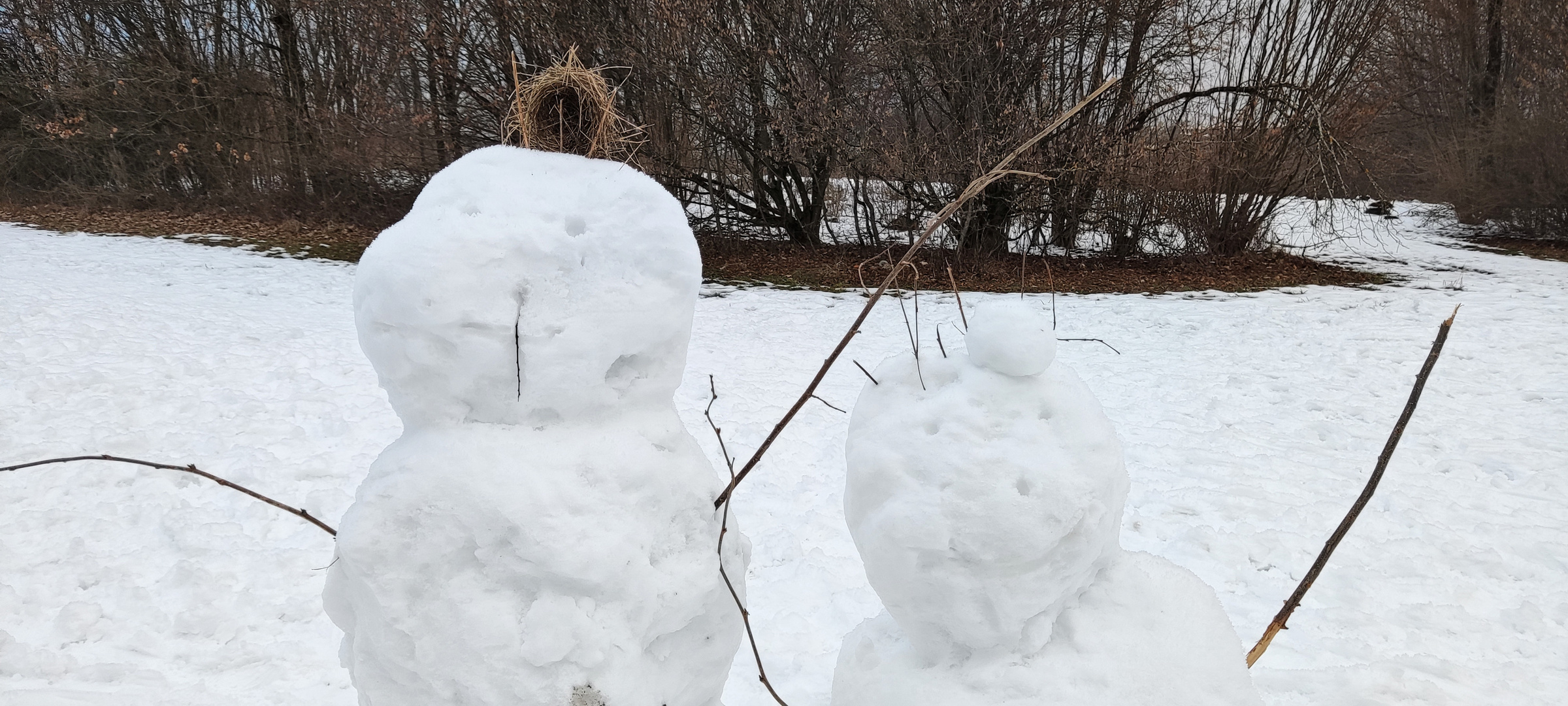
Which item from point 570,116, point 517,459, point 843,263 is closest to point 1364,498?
point 517,459

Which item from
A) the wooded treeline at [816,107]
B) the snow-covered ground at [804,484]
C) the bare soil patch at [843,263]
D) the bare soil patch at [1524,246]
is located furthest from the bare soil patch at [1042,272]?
the bare soil patch at [1524,246]

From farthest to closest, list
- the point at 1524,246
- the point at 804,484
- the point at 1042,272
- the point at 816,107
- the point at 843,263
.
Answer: the point at 1524,246
the point at 843,263
the point at 1042,272
the point at 816,107
the point at 804,484

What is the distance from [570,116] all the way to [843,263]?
959 centimetres

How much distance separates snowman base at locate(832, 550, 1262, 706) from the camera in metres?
1.44

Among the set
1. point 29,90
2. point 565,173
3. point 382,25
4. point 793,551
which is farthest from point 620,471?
point 29,90

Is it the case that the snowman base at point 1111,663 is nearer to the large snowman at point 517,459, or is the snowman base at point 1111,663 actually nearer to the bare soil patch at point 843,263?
the large snowman at point 517,459

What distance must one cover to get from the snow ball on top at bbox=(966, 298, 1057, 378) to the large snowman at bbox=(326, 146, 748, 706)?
21.4 inches

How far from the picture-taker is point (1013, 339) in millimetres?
1394

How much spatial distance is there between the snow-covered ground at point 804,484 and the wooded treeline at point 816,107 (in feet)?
10.3

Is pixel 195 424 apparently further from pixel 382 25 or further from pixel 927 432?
pixel 382 25

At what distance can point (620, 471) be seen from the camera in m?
1.42

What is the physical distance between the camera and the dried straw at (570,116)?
1.48 metres

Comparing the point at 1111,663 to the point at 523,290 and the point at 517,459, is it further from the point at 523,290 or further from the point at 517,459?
the point at 523,290

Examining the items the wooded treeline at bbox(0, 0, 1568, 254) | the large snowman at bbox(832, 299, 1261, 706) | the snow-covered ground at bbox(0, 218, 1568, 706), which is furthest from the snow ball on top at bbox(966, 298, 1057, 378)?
the wooded treeline at bbox(0, 0, 1568, 254)
